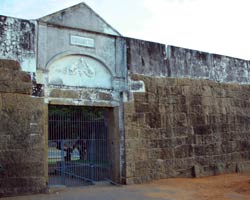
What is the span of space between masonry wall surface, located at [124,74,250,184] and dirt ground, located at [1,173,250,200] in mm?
556

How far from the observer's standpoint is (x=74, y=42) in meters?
8.66

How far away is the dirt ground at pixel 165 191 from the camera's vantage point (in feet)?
24.5

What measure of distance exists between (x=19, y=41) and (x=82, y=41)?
1.67 m

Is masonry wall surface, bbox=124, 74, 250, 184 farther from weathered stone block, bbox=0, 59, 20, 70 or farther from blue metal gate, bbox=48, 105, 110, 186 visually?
weathered stone block, bbox=0, 59, 20, 70

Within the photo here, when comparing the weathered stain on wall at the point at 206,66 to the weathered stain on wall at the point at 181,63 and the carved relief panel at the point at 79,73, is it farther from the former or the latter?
the carved relief panel at the point at 79,73

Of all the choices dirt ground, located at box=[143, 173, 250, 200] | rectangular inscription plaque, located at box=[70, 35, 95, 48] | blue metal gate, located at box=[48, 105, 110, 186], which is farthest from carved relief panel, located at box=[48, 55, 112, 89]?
dirt ground, located at box=[143, 173, 250, 200]

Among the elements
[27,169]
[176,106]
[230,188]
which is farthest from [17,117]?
[230,188]

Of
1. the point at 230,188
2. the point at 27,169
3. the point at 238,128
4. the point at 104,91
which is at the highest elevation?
the point at 104,91

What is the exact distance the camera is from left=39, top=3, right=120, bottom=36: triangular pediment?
8435mm

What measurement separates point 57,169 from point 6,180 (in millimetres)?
4108

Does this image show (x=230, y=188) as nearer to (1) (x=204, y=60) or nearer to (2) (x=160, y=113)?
(2) (x=160, y=113)

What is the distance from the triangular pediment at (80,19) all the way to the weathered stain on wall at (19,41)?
0.50 meters

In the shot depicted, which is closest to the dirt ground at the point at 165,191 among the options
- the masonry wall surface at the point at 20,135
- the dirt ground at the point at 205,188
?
the dirt ground at the point at 205,188

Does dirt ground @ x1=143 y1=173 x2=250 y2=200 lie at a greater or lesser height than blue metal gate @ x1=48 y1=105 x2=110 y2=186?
lesser
